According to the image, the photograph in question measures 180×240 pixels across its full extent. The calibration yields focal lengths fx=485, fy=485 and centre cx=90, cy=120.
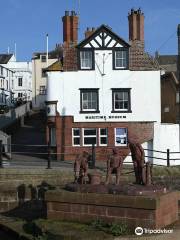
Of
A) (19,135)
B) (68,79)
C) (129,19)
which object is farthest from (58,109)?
(19,135)

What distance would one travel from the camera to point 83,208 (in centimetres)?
1127

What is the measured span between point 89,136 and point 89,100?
7.76 feet

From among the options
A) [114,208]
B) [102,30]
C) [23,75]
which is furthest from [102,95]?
[23,75]

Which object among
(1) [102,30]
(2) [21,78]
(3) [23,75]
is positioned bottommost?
(1) [102,30]

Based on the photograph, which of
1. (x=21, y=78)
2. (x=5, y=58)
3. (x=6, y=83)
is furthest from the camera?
(x=5, y=58)

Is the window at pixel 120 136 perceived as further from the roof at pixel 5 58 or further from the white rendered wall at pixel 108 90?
the roof at pixel 5 58

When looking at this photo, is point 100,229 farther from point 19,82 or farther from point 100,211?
point 19,82

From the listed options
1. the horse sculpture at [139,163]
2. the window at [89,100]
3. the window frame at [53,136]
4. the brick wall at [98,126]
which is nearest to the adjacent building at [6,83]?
the window frame at [53,136]

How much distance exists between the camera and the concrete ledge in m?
10.4

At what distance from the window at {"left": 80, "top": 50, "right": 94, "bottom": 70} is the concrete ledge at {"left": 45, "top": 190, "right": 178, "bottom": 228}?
20.7 meters

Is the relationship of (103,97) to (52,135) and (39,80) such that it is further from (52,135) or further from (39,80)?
(39,80)

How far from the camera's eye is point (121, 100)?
32062 mm

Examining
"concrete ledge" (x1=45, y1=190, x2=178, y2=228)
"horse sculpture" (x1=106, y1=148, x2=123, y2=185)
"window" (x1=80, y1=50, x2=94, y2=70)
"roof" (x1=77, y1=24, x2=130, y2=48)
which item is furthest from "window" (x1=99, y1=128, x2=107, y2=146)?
"concrete ledge" (x1=45, y1=190, x2=178, y2=228)

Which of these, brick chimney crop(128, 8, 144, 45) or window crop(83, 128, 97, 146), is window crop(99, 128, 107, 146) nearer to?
window crop(83, 128, 97, 146)
